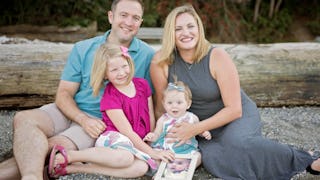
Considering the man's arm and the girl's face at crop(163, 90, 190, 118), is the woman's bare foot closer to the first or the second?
the man's arm

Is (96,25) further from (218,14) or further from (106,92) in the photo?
(106,92)

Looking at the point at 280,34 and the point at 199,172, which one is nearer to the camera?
the point at 199,172

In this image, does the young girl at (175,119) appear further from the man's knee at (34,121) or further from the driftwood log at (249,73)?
the driftwood log at (249,73)

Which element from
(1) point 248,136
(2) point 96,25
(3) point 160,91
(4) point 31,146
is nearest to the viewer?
(4) point 31,146

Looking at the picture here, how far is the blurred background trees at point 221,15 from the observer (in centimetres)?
812

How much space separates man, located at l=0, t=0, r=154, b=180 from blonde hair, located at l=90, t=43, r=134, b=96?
24cm

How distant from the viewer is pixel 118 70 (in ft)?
9.16

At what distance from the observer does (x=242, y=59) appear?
14.2 feet

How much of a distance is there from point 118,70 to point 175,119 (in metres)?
0.45

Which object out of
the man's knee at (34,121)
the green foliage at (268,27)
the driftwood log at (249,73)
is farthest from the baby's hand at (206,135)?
the green foliage at (268,27)

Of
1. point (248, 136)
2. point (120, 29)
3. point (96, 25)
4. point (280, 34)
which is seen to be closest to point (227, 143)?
point (248, 136)

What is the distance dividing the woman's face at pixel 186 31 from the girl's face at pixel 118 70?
1.19 feet

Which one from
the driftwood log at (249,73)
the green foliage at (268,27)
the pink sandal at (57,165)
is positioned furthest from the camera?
the green foliage at (268,27)

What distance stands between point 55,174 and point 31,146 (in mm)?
206
